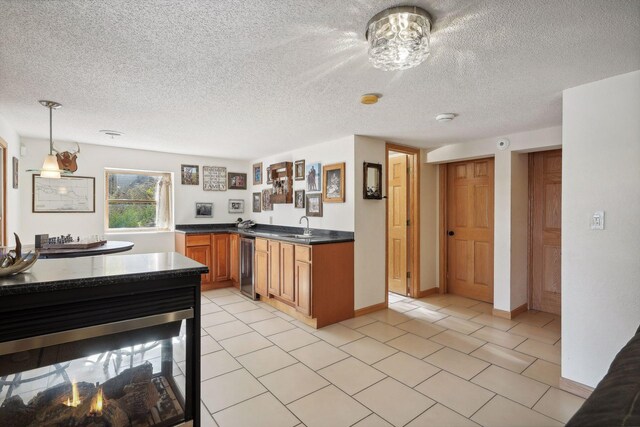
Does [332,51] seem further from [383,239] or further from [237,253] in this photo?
[237,253]

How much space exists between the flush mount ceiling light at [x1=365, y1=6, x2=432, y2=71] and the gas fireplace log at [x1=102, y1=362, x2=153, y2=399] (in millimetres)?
1920

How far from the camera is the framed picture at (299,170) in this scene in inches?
183

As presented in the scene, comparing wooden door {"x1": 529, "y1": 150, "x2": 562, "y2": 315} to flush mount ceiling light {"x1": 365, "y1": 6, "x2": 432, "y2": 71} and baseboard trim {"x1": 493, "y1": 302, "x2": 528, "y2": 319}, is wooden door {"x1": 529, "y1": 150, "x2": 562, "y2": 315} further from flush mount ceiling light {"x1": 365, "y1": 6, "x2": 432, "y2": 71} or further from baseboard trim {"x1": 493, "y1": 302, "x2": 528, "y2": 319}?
flush mount ceiling light {"x1": 365, "y1": 6, "x2": 432, "y2": 71}

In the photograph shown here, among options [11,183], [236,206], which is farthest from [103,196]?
[236,206]

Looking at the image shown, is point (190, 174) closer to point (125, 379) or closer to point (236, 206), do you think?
point (236, 206)

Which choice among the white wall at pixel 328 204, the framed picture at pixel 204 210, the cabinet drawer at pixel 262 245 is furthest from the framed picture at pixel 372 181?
the framed picture at pixel 204 210

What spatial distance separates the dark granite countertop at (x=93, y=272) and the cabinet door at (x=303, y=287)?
1.89 meters

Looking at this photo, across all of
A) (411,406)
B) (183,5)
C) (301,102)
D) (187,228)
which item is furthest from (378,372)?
(187,228)

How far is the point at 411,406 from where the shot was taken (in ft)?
6.88

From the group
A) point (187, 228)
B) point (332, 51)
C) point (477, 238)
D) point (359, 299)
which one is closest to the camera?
point (332, 51)

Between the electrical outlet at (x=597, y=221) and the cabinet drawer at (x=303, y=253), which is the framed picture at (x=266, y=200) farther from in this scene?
the electrical outlet at (x=597, y=221)

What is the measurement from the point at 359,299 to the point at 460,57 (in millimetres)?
2818

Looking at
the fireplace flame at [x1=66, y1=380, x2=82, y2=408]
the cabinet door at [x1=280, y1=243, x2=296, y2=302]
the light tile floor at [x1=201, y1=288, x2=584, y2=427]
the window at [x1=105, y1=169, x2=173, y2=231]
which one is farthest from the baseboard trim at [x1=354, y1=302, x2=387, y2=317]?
the window at [x1=105, y1=169, x2=173, y2=231]

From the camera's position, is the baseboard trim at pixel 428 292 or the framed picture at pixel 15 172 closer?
the framed picture at pixel 15 172
